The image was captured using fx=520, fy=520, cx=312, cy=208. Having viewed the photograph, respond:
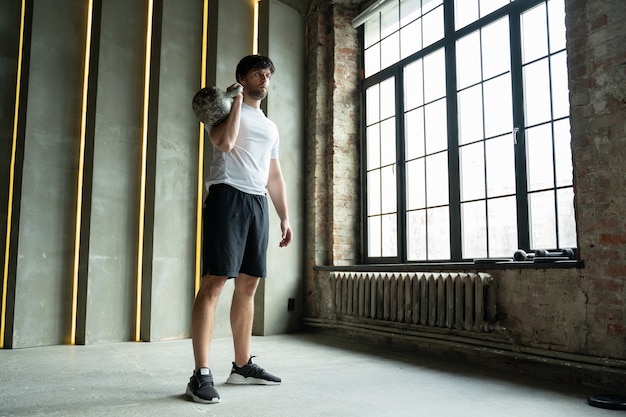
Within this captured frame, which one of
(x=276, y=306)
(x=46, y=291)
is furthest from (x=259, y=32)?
(x=46, y=291)

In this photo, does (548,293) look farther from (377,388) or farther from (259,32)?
(259,32)

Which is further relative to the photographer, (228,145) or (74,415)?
(228,145)

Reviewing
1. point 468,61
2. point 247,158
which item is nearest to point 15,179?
point 247,158

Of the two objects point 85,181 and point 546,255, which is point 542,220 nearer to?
point 546,255

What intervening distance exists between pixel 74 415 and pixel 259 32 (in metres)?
4.43

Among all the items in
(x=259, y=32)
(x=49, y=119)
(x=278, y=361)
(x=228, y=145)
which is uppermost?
(x=259, y=32)

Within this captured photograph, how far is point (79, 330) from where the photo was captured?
4.52 m

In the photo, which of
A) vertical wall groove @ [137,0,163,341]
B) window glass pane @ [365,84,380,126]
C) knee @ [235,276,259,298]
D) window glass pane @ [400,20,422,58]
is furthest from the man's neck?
window glass pane @ [365,84,380,126]

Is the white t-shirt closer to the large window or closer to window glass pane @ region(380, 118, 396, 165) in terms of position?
the large window

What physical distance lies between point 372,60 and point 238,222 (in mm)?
3567

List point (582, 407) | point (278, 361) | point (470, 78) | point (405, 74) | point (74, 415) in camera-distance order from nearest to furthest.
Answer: point (74, 415)
point (582, 407)
point (278, 361)
point (470, 78)
point (405, 74)

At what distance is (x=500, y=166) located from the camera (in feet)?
12.9

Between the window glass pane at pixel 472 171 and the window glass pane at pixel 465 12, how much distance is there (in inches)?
42.6

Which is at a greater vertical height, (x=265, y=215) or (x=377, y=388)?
(x=265, y=215)
